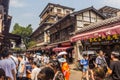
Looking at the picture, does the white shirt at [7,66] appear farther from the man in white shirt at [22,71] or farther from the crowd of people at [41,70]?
the man in white shirt at [22,71]

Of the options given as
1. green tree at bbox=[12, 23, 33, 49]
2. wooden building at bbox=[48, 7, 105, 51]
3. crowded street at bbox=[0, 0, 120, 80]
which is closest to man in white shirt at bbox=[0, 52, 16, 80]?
crowded street at bbox=[0, 0, 120, 80]

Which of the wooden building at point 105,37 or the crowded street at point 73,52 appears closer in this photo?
the crowded street at point 73,52

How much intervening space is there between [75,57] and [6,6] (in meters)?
13.7

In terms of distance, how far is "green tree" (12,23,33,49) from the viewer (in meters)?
84.9

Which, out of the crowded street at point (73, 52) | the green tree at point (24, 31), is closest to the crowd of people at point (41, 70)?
the crowded street at point (73, 52)

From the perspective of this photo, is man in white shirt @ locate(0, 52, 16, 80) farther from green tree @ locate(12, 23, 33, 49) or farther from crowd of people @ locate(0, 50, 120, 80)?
green tree @ locate(12, 23, 33, 49)

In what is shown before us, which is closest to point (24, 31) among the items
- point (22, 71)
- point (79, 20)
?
point (79, 20)

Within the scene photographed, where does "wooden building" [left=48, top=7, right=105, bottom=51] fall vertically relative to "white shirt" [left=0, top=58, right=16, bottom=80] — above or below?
above

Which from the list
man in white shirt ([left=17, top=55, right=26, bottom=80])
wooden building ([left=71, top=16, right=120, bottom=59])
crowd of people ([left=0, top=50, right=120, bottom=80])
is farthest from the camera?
wooden building ([left=71, top=16, right=120, bottom=59])

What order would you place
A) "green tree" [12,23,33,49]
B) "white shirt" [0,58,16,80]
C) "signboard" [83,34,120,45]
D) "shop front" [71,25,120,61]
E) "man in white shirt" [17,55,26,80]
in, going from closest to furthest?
"white shirt" [0,58,16,80], "man in white shirt" [17,55,26,80], "shop front" [71,25,120,61], "signboard" [83,34,120,45], "green tree" [12,23,33,49]

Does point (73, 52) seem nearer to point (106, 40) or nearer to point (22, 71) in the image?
point (106, 40)

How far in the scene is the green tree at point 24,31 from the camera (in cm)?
8488

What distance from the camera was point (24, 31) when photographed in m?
86.5

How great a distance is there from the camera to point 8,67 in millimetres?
8695
